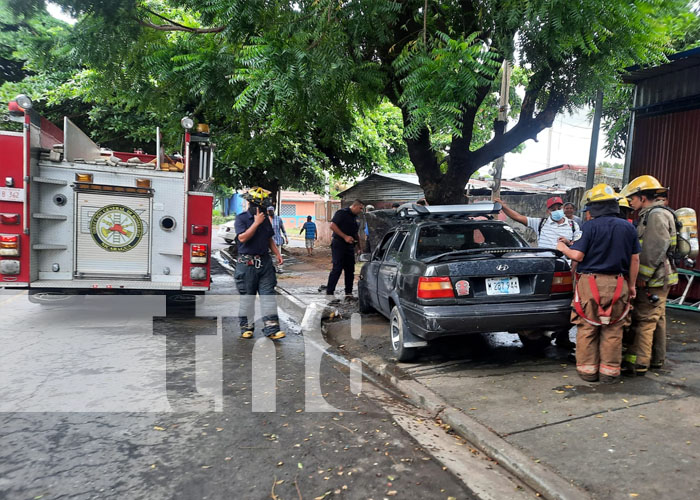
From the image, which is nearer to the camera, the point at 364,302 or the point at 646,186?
the point at 646,186

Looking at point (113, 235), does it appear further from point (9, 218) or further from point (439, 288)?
point (439, 288)

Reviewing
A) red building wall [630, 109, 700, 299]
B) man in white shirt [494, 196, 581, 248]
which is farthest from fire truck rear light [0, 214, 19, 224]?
red building wall [630, 109, 700, 299]

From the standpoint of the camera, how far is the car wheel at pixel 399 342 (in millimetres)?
5277

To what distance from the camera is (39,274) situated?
23.1 feet

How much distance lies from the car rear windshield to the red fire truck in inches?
146

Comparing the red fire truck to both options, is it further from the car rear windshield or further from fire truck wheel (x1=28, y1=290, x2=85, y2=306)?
the car rear windshield

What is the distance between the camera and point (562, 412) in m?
3.84

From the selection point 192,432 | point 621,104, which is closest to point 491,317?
point 192,432

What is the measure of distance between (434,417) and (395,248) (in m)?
2.71

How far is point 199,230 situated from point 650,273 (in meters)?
5.99

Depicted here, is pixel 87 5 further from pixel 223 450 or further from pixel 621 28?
pixel 621 28

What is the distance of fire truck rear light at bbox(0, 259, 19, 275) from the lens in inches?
261

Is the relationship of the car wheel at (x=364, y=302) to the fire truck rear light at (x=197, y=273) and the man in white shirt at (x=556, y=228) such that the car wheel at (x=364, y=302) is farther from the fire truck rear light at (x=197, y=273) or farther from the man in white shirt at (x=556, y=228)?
the man in white shirt at (x=556, y=228)

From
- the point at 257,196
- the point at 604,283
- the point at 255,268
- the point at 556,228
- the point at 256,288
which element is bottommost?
the point at 256,288
